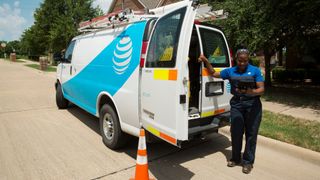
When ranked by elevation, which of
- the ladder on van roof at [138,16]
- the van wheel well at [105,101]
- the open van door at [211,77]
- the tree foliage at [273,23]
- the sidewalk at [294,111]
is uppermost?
the tree foliage at [273,23]

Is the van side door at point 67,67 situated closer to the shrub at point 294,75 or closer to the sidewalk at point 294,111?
the sidewalk at point 294,111

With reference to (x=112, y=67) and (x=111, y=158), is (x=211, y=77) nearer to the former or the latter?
(x=112, y=67)

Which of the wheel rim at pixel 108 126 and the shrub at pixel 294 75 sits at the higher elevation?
the shrub at pixel 294 75

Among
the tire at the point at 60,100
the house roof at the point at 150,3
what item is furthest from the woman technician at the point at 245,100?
the house roof at the point at 150,3

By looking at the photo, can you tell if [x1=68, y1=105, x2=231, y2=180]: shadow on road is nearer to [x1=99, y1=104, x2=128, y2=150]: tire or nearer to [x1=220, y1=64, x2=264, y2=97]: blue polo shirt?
[x1=99, y1=104, x2=128, y2=150]: tire

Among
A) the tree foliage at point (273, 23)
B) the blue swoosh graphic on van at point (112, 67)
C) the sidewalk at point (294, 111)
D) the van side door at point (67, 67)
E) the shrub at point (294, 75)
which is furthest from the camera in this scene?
the shrub at point (294, 75)

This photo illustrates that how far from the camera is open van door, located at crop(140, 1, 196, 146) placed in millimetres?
3434

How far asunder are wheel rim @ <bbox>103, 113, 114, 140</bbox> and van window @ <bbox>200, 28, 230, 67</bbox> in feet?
6.70

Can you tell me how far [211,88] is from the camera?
4371 mm

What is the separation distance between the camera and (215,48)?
4.73 m

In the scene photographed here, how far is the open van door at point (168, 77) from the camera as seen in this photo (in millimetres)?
3434

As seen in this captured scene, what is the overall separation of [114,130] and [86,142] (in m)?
0.95

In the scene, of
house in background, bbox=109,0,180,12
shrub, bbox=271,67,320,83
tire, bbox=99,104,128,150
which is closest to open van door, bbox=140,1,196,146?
tire, bbox=99,104,128,150

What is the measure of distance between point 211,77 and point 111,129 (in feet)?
6.67
